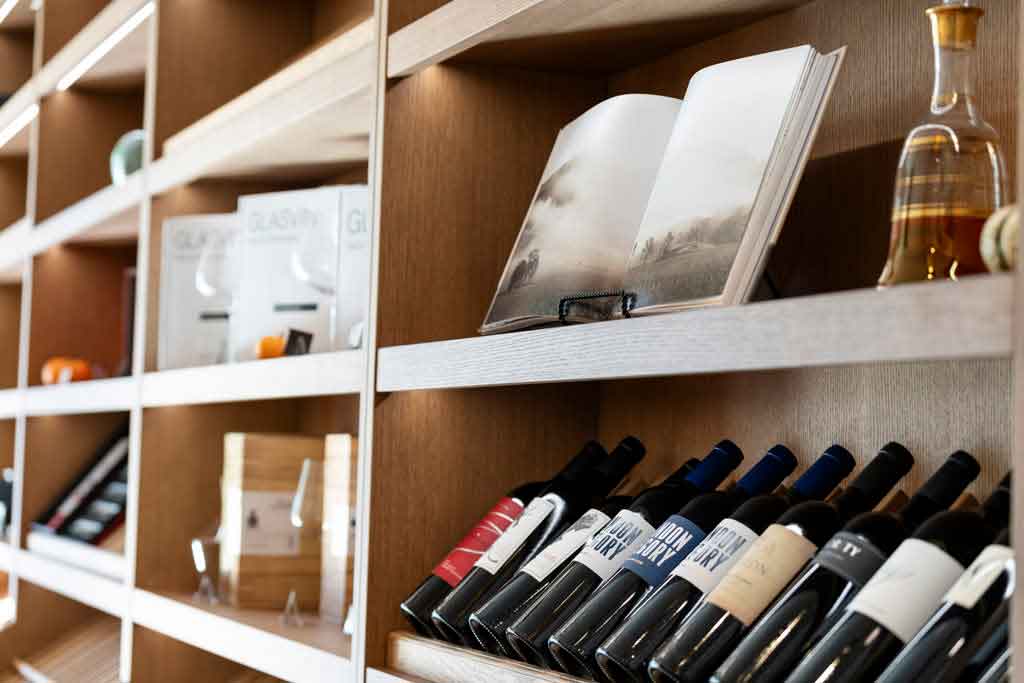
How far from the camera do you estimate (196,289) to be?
2.43 meters

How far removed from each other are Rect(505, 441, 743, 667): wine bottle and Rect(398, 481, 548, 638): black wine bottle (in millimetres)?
192

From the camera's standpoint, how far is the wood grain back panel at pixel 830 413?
1.18 metres

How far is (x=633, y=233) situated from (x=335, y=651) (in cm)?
69

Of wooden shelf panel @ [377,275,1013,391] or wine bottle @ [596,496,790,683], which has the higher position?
wooden shelf panel @ [377,275,1013,391]

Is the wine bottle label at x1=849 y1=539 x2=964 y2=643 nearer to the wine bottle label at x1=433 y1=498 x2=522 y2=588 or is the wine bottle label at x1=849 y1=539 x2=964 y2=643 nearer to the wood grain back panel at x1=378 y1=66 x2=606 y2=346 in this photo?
the wine bottle label at x1=433 y1=498 x2=522 y2=588

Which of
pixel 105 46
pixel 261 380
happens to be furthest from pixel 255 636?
pixel 105 46

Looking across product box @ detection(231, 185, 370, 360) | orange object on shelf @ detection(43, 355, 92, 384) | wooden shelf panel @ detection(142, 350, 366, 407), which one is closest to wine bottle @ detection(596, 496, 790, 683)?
wooden shelf panel @ detection(142, 350, 366, 407)

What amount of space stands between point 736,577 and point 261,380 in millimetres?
1036

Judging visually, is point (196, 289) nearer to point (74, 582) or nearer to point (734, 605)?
point (74, 582)

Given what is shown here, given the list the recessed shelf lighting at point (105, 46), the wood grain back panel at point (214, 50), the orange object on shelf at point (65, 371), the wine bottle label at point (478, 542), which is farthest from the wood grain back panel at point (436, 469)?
the orange object on shelf at point (65, 371)

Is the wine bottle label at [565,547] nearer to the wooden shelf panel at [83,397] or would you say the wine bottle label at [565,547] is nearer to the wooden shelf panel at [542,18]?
the wooden shelf panel at [542,18]

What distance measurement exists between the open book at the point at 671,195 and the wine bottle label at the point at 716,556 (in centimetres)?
21

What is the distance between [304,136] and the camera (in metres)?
2.05

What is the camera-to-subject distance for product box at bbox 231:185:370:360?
6.81 feet
